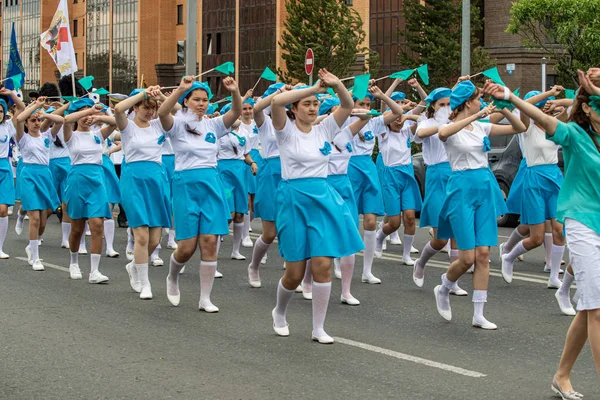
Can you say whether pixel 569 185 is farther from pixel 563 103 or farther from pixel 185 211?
pixel 563 103

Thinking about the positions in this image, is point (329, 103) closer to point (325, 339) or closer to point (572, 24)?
point (325, 339)

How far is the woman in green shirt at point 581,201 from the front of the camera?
6160mm

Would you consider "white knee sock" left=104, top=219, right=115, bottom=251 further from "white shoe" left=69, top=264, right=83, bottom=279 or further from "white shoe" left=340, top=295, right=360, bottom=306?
"white shoe" left=340, top=295, right=360, bottom=306

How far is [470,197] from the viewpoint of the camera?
9.13 meters

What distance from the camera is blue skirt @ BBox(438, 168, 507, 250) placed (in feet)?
29.7

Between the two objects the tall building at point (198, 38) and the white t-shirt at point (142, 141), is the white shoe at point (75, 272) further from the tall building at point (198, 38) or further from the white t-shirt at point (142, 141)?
the tall building at point (198, 38)

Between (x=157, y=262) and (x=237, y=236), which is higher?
(x=237, y=236)

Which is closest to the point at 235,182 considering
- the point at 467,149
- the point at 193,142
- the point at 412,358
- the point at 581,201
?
the point at 193,142

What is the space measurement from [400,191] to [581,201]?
25.6ft

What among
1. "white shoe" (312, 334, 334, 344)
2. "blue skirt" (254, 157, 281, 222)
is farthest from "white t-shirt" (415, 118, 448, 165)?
"white shoe" (312, 334, 334, 344)

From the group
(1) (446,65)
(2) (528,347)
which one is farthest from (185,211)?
(1) (446,65)

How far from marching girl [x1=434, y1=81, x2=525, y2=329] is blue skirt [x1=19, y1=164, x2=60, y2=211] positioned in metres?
6.52

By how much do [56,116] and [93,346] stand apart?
4.89 metres

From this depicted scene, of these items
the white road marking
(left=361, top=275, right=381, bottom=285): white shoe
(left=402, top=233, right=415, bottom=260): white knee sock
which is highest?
(left=402, top=233, right=415, bottom=260): white knee sock
